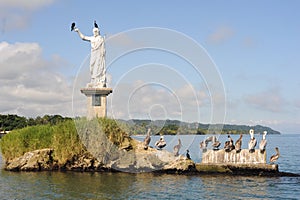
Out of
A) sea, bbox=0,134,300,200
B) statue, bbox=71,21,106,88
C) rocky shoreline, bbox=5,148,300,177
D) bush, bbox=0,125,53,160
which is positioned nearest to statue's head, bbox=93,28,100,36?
statue, bbox=71,21,106,88

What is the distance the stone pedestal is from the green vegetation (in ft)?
2.66

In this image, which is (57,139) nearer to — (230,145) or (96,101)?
(96,101)

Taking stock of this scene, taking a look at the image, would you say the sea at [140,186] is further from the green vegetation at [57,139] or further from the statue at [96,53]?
the statue at [96,53]

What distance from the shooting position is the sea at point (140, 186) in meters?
27.4

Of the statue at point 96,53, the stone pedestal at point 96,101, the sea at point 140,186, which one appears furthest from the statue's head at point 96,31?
the sea at point 140,186

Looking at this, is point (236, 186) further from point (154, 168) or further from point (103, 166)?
point (103, 166)

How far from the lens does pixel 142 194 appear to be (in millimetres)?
27594

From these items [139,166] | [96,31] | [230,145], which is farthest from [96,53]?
[230,145]

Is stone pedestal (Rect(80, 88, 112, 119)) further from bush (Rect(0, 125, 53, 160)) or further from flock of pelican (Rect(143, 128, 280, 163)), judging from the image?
bush (Rect(0, 125, 53, 160))

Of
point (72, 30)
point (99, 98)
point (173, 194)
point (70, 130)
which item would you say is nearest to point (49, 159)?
point (70, 130)

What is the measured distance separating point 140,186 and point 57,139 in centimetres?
1059

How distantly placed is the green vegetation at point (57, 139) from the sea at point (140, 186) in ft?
7.44

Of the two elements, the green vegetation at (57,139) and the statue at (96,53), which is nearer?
the green vegetation at (57,139)

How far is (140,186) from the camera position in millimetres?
30328
